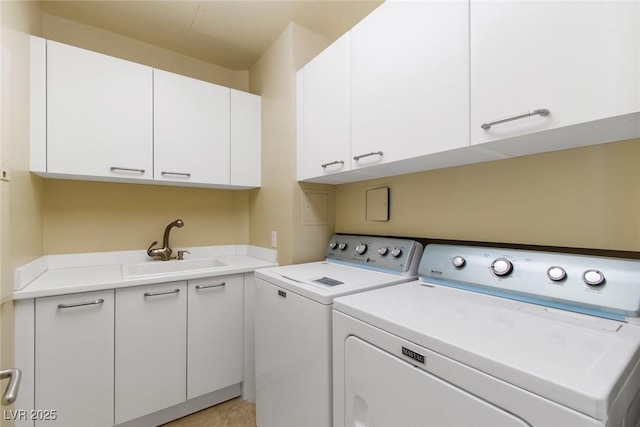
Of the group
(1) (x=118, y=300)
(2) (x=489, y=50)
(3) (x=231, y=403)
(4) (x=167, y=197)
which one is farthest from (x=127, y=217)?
(2) (x=489, y=50)

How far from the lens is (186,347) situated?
5.54ft

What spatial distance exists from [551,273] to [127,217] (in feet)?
8.10

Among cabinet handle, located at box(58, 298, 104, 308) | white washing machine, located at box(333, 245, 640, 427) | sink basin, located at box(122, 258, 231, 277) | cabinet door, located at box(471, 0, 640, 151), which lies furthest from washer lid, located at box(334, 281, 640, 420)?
sink basin, located at box(122, 258, 231, 277)

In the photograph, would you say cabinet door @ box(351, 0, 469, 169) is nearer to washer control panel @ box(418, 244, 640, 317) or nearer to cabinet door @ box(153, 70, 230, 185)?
washer control panel @ box(418, 244, 640, 317)

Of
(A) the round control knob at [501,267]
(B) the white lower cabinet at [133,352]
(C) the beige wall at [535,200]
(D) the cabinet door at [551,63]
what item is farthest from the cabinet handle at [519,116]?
(B) the white lower cabinet at [133,352]

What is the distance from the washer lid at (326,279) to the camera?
1.14 meters

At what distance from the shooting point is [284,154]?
1962mm

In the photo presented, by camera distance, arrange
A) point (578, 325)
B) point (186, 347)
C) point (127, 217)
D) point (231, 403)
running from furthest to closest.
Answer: point (127, 217) < point (231, 403) < point (186, 347) < point (578, 325)

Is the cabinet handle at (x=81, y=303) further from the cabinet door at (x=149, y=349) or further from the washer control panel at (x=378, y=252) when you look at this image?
the washer control panel at (x=378, y=252)

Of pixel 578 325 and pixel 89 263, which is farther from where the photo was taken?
pixel 89 263

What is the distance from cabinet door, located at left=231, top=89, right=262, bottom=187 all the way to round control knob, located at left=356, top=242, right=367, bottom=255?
1006 mm

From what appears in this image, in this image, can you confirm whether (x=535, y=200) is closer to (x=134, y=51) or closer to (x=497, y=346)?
(x=497, y=346)

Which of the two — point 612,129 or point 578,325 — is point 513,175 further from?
point 578,325

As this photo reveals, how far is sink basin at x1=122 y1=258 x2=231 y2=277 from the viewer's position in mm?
1904
